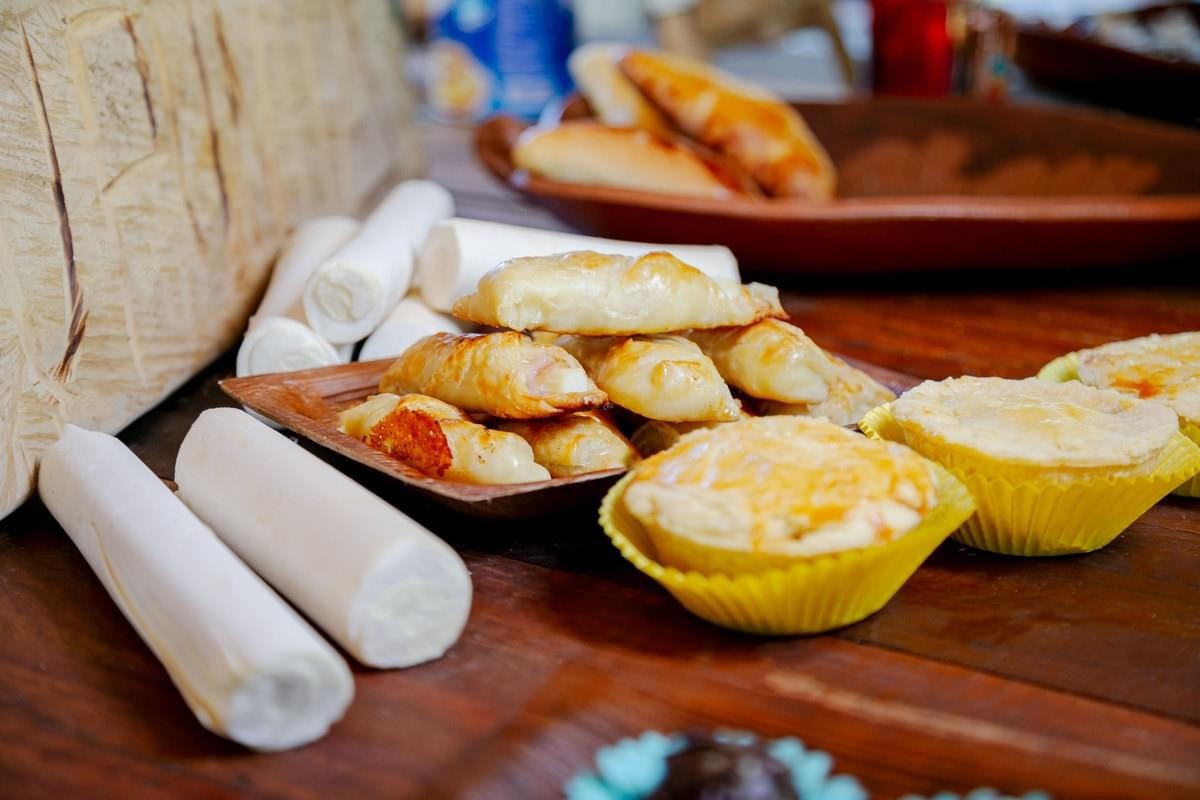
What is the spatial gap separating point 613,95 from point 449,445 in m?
1.50

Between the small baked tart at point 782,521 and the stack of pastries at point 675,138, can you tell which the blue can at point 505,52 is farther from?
the small baked tart at point 782,521

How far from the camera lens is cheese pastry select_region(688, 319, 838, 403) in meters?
1.35

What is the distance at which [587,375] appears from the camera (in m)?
1.33

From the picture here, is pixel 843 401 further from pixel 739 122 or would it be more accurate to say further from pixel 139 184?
pixel 739 122

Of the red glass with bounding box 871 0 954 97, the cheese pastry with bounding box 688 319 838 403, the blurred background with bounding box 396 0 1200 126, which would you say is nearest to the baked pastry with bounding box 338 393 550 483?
the cheese pastry with bounding box 688 319 838 403

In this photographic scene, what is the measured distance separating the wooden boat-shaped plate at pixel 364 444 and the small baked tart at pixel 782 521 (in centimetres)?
7

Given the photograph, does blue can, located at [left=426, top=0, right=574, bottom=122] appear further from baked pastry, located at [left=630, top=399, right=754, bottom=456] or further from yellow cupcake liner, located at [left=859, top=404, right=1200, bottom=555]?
yellow cupcake liner, located at [left=859, top=404, right=1200, bottom=555]

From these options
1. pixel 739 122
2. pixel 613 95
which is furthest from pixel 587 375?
pixel 613 95

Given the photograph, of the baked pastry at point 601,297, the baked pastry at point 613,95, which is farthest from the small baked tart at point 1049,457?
the baked pastry at point 613,95

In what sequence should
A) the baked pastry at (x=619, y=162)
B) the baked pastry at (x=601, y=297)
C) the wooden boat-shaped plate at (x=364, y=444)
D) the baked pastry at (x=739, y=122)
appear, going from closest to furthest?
the wooden boat-shaped plate at (x=364, y=444), the baked pastry at (x=601, y=297), the baked pastry at (x=619, y=162), the baked pastry at (x=739, y=122)

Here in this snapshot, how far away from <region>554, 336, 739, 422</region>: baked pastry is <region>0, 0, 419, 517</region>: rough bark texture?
65 centimetres

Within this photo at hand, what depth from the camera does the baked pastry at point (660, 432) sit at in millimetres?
1330

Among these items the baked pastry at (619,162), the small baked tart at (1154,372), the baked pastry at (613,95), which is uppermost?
the baked pastry at (613,95)

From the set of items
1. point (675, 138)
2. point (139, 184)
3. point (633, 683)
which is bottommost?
point (633, 683)
